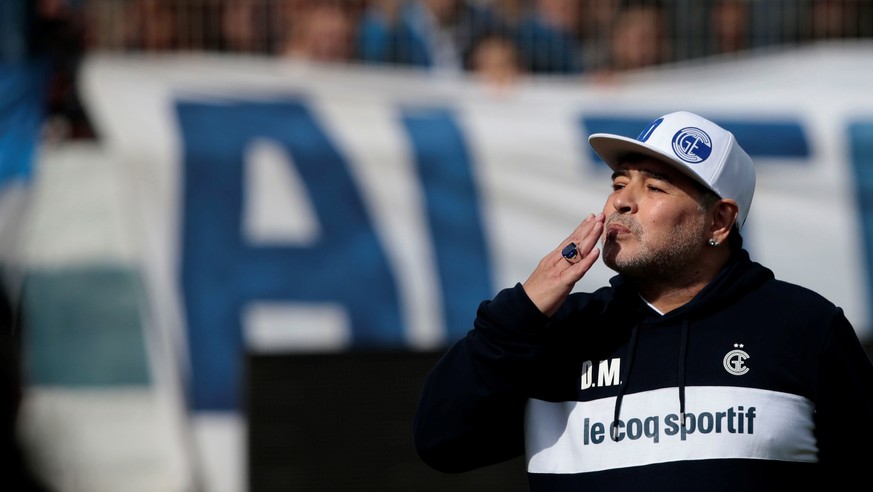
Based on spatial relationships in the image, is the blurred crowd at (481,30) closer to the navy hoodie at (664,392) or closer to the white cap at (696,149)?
the white cap at (696,149)

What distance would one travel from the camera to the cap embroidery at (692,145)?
270cm

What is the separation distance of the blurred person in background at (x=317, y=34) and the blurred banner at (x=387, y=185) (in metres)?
0.19

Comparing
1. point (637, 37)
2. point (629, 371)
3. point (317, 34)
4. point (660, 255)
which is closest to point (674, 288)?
point (660, 255)

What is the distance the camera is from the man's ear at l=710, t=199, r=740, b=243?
2787mm

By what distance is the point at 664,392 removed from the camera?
2648 millimetres

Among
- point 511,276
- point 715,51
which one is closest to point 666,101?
point 715,51

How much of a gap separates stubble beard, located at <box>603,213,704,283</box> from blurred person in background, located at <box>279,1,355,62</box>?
4.68 metres

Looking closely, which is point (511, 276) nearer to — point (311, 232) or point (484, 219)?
point (484, 219)

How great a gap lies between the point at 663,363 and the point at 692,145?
1.36ft

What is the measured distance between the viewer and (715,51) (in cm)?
762

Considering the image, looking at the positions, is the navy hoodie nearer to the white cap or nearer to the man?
the man

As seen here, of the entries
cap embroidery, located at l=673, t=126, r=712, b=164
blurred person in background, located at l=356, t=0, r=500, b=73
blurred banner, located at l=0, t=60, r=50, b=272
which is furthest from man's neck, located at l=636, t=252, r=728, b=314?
blurred person in background, located at l=356, t=0, r=500, b=73

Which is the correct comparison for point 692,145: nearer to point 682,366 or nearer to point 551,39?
point 682,366

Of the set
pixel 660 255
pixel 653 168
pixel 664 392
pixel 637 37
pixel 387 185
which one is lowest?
pixel 387 185
